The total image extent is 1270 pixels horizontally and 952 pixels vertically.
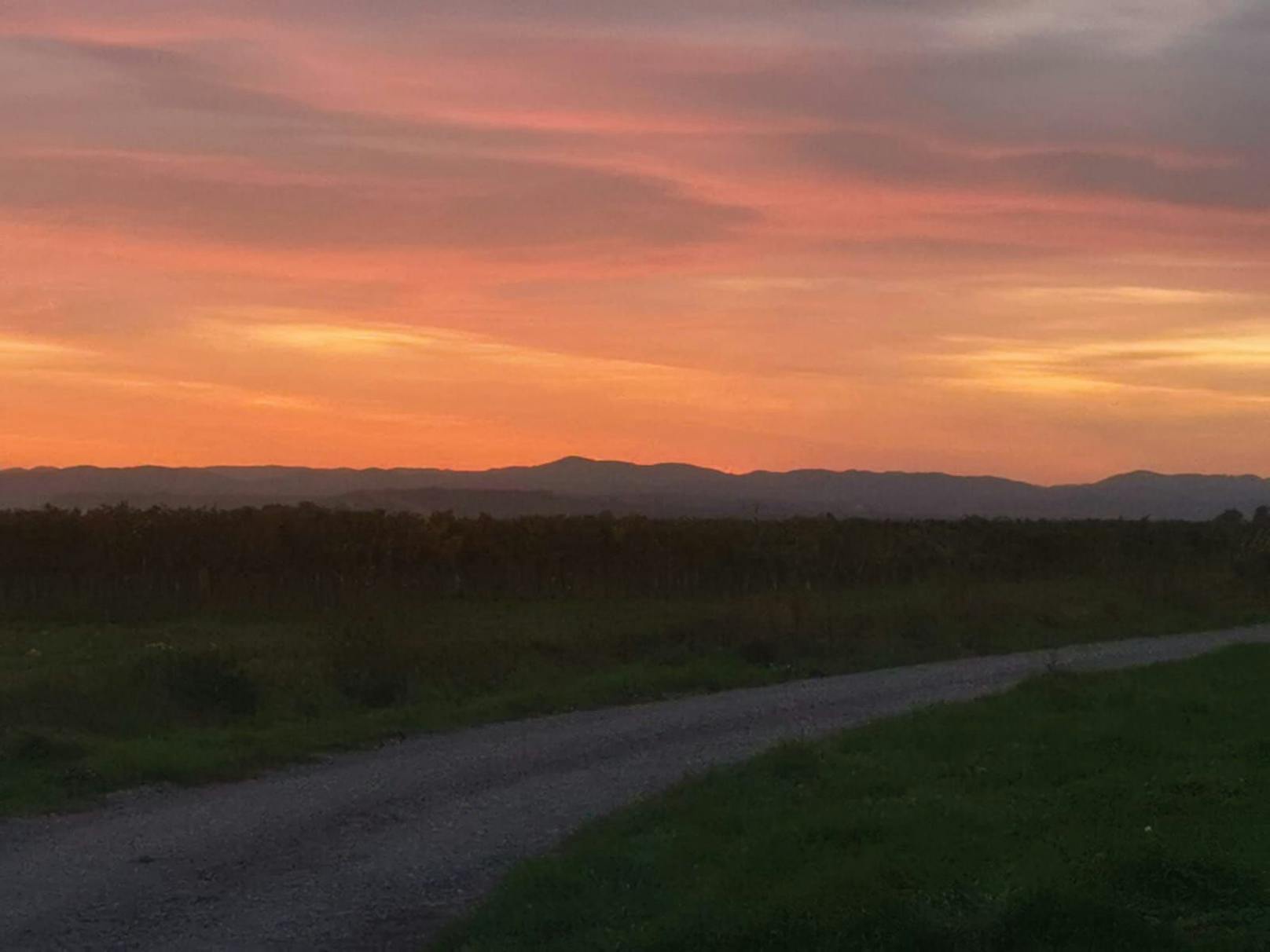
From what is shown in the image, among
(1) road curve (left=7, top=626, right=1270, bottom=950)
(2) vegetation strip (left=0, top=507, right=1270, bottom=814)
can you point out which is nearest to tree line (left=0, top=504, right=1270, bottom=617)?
(2) vegetation strip (left=0, top=507, right=1270, bottom=814)

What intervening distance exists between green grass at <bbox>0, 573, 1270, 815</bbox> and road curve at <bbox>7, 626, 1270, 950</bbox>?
104 cm

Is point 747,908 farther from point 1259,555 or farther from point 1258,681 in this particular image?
point 1259,555

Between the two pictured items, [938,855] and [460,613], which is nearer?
[938,855]

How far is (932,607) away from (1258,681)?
15320 millimetres

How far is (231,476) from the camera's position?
199 m

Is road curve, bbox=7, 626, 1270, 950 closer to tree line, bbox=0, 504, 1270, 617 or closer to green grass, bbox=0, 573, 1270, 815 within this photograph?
green grass, bbox=0, 573, 1270, 815

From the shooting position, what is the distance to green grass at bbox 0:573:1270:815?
1571cm

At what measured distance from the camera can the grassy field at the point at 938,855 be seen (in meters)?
7.91

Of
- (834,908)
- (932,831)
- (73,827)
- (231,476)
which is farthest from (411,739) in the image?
(231,476)

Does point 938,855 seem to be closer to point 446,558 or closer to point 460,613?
point 460,613

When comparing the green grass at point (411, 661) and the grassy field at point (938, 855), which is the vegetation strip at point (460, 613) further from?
the grassy field at point (938, 855)

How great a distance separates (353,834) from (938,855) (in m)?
4.71

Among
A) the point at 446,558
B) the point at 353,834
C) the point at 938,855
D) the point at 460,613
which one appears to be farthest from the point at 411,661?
the point at 446,558

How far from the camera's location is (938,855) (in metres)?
9.14
